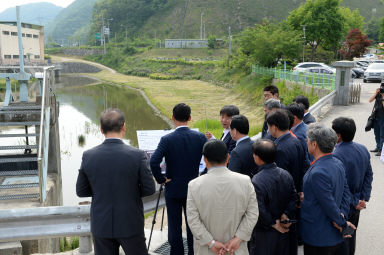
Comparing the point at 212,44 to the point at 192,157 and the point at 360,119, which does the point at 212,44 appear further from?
the point at 192,157

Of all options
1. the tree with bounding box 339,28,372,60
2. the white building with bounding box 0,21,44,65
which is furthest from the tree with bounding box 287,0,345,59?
the white building with bounding box 0,21,44,65

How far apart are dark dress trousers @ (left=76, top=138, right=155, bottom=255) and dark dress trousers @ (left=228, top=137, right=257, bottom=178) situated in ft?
3.11

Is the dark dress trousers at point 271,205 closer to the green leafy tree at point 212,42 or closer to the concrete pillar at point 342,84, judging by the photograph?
the concrete pillar at point 342,84

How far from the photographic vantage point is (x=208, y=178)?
2943mm

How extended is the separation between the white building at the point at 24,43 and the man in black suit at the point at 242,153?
20.5 metres

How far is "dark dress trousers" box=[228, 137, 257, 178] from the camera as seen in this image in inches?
147

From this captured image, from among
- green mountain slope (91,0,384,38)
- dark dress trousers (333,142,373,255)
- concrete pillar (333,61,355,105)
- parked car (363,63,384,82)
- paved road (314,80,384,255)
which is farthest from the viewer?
green mountain slope (91,0,384,38)

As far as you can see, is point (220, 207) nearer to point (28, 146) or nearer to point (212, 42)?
point (28, 146)

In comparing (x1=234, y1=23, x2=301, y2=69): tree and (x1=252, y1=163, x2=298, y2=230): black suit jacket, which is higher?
(x1=234, y1=23, x2=301, y2=69): tree

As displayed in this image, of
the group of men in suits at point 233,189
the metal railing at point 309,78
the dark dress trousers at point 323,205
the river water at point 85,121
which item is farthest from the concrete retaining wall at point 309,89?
the dark dress trousers at point 323,205

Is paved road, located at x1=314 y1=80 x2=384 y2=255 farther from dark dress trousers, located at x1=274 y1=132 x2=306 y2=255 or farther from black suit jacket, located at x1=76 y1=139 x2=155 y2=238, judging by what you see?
black suit jacket, located at x1=76 y1=139 x2=155 y2=238

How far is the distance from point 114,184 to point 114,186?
0.02m

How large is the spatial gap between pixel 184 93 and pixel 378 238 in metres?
35.8

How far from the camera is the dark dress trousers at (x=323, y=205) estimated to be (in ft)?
10.6
